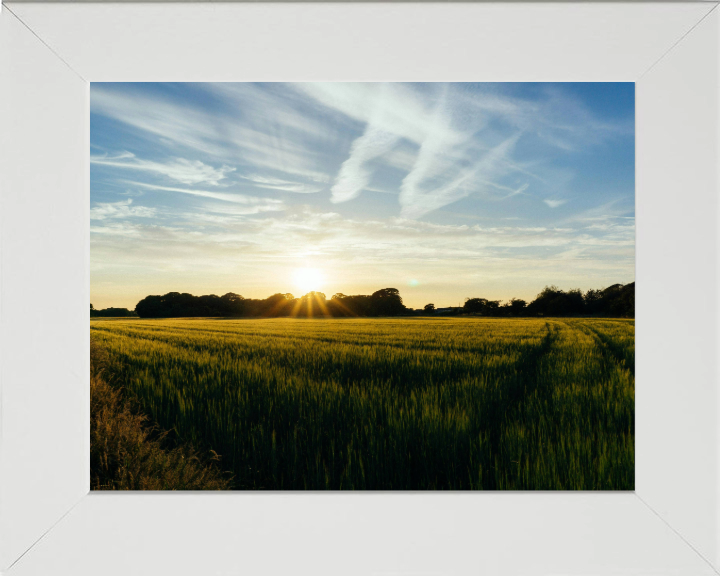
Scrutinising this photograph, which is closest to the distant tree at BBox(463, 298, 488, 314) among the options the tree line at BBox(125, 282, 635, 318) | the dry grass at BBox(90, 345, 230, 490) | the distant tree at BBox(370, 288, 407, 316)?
the tree line at BBox(125, 282, 635, 318)

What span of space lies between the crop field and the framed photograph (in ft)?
0.07

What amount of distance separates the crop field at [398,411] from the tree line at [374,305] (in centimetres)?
33

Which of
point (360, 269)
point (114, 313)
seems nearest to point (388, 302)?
point (360, 269)

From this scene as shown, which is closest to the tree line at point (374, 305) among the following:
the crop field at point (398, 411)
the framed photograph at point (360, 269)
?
the framed photograph at point (360, 269)

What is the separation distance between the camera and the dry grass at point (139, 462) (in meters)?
2.12

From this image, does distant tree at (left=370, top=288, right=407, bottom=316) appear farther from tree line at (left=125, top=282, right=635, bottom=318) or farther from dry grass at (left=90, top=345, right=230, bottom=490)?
dry grass at (left=90, top=345, right=230, bottom=490)

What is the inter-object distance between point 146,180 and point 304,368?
103 inches

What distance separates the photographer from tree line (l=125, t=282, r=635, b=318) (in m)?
4.46

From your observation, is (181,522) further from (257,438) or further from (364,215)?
(364,215)

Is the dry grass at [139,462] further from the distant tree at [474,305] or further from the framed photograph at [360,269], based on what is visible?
the distant tree at [474,305]

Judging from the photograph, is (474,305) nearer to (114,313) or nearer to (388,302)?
(388,302)

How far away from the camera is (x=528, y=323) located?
5105mm

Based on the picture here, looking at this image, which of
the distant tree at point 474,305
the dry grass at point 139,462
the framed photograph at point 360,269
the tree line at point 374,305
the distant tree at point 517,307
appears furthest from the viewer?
the distant tree at point 517,307

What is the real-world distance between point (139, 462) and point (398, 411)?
1.56 metres
